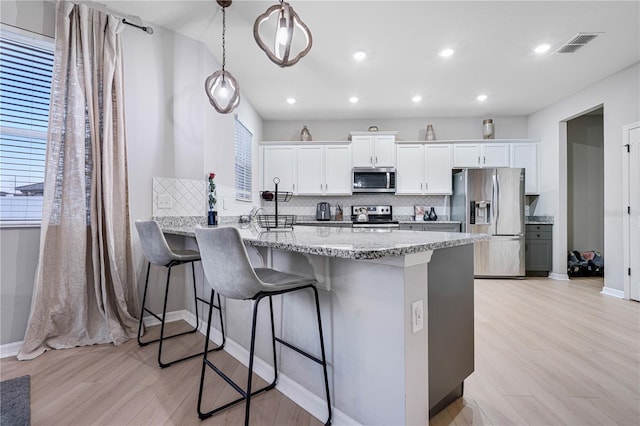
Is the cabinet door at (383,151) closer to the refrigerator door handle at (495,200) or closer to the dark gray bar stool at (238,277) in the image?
the refrigerator door handle at (495,200)

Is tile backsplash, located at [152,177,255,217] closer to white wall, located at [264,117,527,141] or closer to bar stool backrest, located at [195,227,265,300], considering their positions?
bar stool backrest, located at [195,227,265,300]

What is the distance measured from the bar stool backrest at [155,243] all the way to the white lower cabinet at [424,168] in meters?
4.06

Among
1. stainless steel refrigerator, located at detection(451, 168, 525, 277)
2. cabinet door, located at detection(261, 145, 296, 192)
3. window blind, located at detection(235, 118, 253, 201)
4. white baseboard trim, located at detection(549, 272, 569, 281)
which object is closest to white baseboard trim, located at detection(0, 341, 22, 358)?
window blind, located at detection(235, 118, 253, 201)

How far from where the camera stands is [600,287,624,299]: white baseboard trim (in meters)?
3.58

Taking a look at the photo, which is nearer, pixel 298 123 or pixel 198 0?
pixel 198 0

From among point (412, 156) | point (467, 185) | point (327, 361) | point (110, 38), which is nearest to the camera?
point (327, 361)

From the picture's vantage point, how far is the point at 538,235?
4.79 meters

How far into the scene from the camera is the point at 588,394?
5.45 feet

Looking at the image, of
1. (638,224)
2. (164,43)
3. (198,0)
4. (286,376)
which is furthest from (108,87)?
(638,224)

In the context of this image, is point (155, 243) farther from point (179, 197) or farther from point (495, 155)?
point (495, 155)

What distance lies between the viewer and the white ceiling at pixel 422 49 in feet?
8.41

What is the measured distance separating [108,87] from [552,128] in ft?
19.2

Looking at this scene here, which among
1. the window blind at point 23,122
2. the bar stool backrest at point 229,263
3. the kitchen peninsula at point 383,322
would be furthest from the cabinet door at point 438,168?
the window blind at point 23,122

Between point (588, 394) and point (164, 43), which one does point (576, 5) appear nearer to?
point (588, 394)
